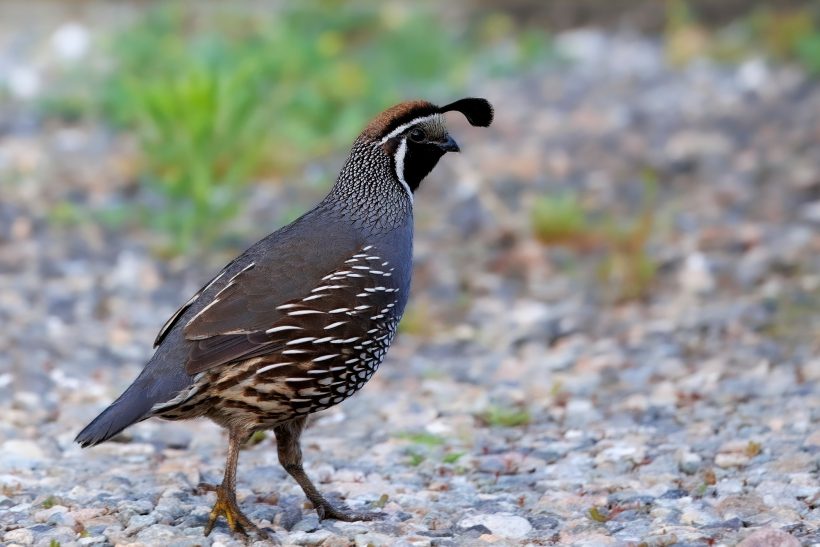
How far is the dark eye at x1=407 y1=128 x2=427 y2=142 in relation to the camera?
5.48 meters

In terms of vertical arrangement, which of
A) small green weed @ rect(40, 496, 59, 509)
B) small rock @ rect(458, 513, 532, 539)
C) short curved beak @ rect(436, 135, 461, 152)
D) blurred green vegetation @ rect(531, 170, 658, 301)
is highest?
blurred green vegetation @ rect(531, 170, 658, 301)

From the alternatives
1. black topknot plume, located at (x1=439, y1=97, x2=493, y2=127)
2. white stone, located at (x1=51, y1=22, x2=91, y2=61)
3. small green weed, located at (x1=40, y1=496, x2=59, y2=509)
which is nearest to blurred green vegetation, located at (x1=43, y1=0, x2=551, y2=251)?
white stone, located at (x1=51, y1=22, x2=91, y2=61)

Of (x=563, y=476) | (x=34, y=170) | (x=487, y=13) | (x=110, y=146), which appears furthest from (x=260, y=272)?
(x=487, y=13)

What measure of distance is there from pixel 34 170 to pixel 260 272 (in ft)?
17.7

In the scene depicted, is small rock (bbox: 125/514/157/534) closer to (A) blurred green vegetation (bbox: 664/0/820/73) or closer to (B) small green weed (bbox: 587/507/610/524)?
(B) small green weed (bbox: 587/507/610/524)

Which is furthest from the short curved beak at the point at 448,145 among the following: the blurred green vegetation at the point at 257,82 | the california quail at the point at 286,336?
the blurred green vegetation at the point at 257,82

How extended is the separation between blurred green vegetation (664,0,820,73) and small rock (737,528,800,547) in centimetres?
793

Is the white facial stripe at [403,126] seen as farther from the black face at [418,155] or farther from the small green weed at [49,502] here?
the small green weed at [49,502]

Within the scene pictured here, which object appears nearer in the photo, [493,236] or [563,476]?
[563,476]

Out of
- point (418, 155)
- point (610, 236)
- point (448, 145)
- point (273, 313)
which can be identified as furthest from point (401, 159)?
point (610, 236)

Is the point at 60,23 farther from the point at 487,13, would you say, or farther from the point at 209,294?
the point at 209,294

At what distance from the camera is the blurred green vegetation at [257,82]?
8.42m

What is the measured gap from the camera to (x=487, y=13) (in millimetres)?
14570

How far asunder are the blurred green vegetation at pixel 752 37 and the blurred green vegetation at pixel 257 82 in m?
1.41
